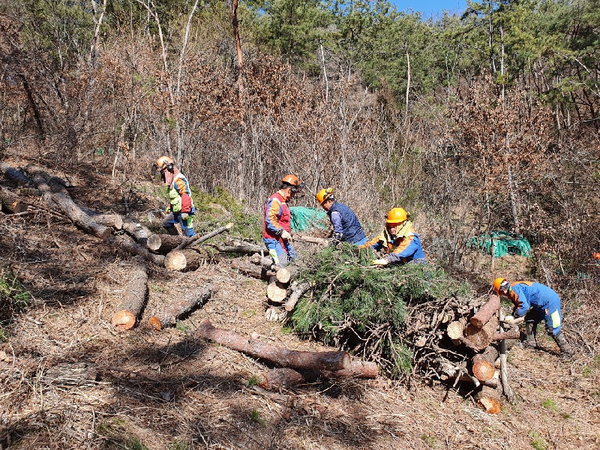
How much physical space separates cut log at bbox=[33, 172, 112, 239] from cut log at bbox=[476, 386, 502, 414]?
5367 mm

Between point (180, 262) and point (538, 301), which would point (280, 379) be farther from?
point (538, 301)

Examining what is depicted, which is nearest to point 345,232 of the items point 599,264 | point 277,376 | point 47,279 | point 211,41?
point 277,376

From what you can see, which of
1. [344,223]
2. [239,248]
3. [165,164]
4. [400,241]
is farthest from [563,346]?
[165,164]

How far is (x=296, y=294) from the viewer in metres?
5.23

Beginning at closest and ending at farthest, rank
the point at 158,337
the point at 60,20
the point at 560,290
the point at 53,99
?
the point at 158,337, the point at 560,290, the point at 53,99, the point at 60,20

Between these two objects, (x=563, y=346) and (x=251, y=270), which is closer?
(x=563, y=346)

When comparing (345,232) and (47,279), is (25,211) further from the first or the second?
(345,232)

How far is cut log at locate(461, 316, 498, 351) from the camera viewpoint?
14.0ft

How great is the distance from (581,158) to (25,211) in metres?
10.9

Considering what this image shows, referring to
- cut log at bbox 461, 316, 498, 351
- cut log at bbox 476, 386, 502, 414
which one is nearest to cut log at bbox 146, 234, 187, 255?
cut log at bbox 461, 316, 498, 351

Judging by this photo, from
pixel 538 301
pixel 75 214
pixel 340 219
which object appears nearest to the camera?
pixel 538 301

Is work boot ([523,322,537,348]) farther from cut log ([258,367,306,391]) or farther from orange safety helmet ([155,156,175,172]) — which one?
orange safety helmet ([155,156,175,172])

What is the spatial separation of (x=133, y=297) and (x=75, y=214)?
9.21ft

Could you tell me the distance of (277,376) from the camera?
12.7 ft
